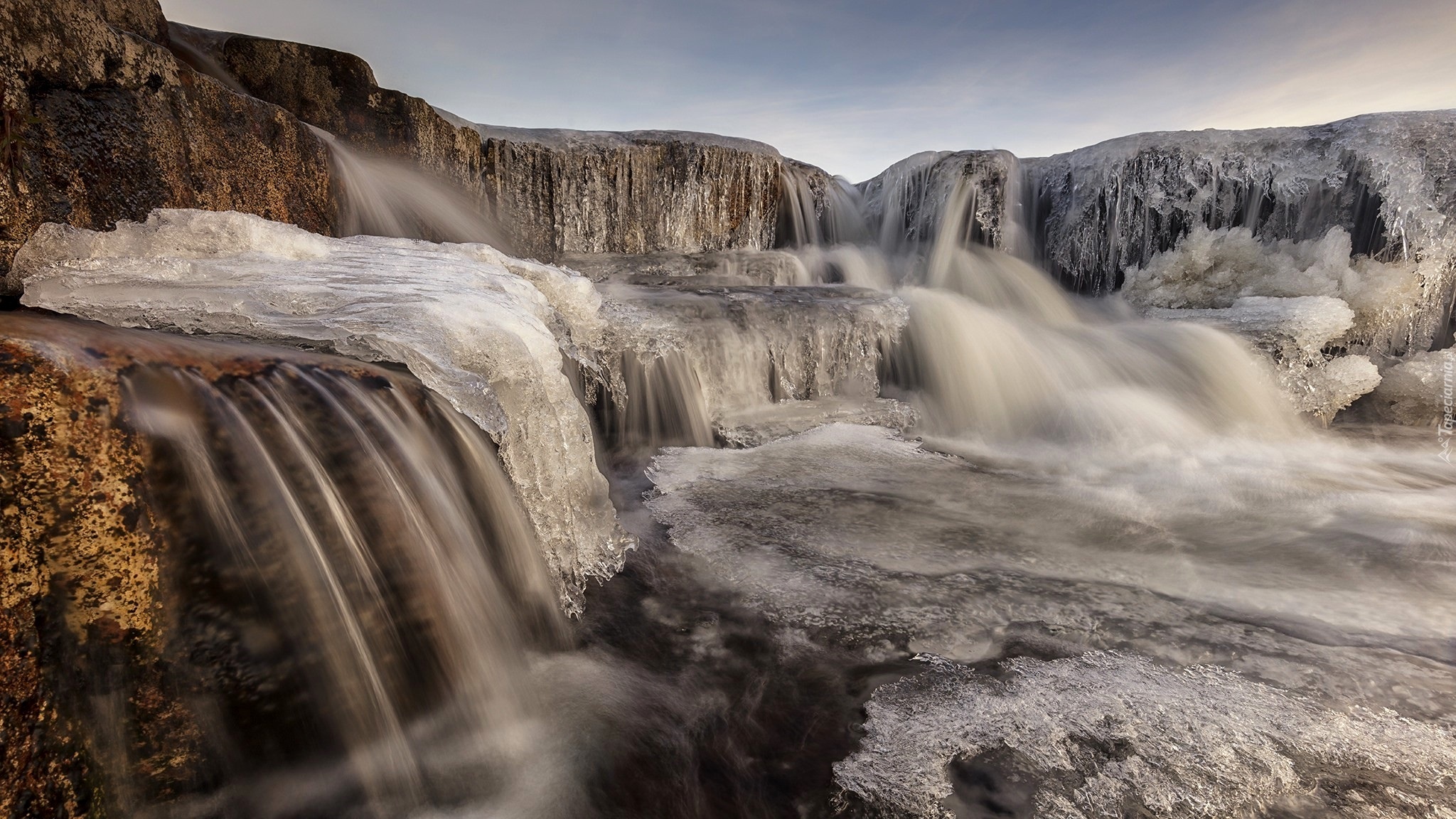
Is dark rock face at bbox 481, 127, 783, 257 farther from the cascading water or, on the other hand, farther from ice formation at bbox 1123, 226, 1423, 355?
ice formation at bbox 1123, 226, 1423, 355

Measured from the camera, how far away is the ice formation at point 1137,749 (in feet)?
4.63

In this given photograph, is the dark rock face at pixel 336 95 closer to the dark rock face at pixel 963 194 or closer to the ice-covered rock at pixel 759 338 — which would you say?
the ice-covered rock at pixel 759 338

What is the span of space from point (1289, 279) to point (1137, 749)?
6808mm

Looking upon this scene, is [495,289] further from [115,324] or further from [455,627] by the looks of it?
[455,627]

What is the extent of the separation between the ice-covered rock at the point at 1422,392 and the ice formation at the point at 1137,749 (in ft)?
18.5

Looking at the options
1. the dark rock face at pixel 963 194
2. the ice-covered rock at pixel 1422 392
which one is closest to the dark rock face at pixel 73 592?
the ice-covered rock at pixel 1422 392

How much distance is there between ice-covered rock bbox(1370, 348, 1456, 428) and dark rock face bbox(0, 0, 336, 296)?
856 cm

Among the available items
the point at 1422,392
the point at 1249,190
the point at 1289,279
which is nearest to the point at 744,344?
the point at 1289,279

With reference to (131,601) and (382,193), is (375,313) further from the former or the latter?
(382,193)

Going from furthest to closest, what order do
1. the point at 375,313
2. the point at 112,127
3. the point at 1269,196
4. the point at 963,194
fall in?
the point at 963,194 → the point at 1269,196 → the point at 112,127 → the point at 375,313

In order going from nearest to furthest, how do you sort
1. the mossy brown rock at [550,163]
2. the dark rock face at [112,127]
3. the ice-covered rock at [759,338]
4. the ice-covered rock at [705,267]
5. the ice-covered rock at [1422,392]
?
the dark rock face at [112,127], the ice-covered rock at [759,338], the mossy brown rock at [550,163], the ice-covered rock at [1422,392], the ice-covered rock at [705,267]

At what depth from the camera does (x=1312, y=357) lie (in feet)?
18.4

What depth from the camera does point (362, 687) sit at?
145 cm

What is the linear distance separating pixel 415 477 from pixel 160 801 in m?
0.80
